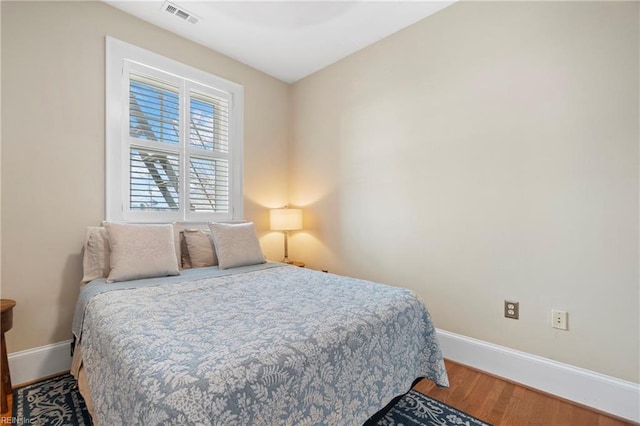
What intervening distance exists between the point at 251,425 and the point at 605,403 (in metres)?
2.05

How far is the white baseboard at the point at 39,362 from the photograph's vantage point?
191 centimetres

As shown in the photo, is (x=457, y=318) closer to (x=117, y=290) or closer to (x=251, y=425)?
(x=251, y=425)

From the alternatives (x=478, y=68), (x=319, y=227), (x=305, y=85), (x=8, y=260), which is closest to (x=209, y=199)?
(x=319, y=227)

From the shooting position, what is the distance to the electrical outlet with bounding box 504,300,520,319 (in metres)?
2.00

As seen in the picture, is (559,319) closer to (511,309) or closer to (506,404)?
(511,309)

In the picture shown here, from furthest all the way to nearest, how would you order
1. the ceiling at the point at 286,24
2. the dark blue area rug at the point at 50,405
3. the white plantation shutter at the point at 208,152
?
the white plantation shutter at the point at 208,152 → the ceiling at the point at 286,24 → the dark blue area rug at the point at 50,405

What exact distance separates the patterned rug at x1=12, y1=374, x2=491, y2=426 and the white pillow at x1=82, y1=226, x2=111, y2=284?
68cm

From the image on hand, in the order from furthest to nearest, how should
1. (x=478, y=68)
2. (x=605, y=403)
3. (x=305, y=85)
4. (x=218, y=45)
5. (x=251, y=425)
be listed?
1. (x=305, y=85)
2. (x=218, y=45)
3. (x=478, y=68)
4. (x=605, y=403)
5. (x=251, y=425)

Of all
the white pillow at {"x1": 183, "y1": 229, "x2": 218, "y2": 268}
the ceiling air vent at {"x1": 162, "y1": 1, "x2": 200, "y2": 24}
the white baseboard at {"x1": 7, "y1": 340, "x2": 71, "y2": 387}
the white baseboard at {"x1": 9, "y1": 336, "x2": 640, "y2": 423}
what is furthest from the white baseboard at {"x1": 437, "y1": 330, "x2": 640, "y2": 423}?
the ceiling air vent at {"x1": 162, "y1": 1, "x2": 200, "y2": 24}

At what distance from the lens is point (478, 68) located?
2.17 m

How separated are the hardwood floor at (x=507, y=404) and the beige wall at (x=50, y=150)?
265 centimetres

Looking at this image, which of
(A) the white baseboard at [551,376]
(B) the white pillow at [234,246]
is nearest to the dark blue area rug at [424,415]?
(A) the white baseboard at [551,376]

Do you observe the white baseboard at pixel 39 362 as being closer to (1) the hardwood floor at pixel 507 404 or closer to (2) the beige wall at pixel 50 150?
(2) the beige wall at pixel 50 150

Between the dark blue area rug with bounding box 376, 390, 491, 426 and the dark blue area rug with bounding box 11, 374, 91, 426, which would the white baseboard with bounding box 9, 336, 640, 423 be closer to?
the dark blue area rug with bounding box 11, 374, 91, 426
